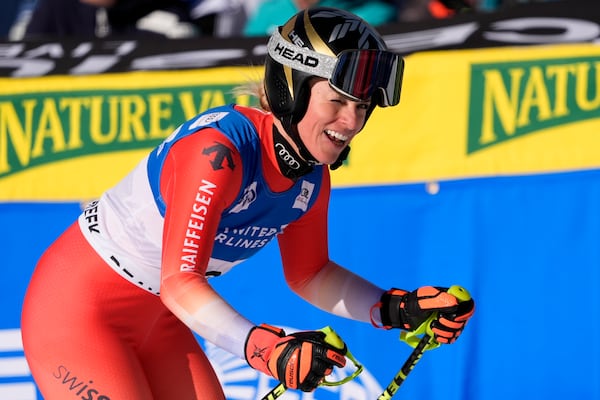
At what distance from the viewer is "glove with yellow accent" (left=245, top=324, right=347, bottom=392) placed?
3.13 metres

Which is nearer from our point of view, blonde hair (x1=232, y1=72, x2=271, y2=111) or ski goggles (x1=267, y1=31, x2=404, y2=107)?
ski goggles (x1=267, y1=31, x2=404, y2=107)

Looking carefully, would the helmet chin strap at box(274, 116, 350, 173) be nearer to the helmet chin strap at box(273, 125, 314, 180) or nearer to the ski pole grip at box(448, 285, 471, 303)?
the helmet chin strap at box(273, 125, 314, 180)

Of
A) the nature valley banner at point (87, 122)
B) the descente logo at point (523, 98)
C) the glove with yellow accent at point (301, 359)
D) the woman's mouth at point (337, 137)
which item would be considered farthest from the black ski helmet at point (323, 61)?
the nature valley banner at point (87, 122)

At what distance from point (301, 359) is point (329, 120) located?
82 cm

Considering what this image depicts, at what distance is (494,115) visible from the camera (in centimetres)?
540

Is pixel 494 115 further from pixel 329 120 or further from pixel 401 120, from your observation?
pixel 329 120

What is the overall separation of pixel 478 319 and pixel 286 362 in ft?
7.89

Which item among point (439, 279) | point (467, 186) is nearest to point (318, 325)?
point (439, 279)

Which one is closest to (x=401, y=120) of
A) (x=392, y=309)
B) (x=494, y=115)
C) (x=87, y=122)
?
(x=494, y=115)

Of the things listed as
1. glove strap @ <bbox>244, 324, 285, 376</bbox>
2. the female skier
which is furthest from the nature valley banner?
glove strap @ <bbox>244, 324, 285, 376</bbox>

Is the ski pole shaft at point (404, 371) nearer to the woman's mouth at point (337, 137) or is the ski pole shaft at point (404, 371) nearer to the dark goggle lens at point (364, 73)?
the woman's mouth at point (337, 137)

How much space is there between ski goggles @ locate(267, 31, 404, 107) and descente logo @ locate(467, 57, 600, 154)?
71.6 inches

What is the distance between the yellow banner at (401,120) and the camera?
5.34 metres

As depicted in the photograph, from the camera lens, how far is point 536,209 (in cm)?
534
